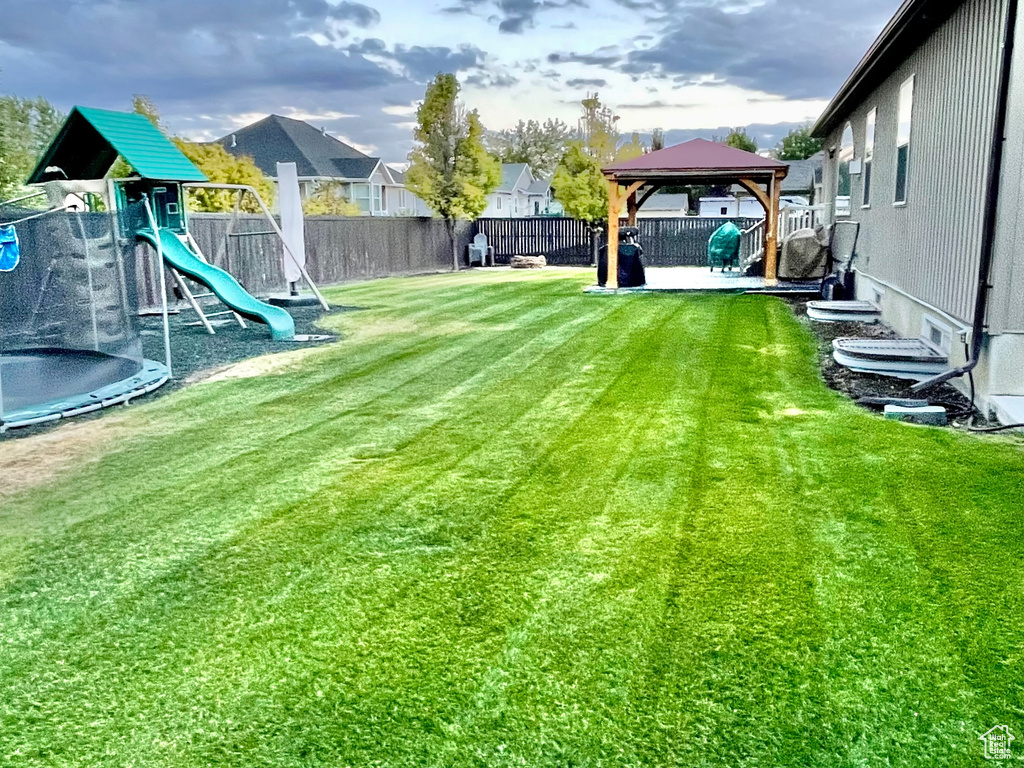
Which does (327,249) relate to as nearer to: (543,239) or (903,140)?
(543,239)

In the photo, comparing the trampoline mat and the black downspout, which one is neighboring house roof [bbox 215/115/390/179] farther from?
the black downspout

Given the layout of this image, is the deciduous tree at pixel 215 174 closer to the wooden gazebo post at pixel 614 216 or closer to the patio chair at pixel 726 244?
the wooden gazebo post at pixel 614 216

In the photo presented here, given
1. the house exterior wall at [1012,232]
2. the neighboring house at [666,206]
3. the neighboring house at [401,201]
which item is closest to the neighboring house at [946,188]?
the house exterior wall at [1012,232]

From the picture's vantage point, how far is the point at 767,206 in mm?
15781

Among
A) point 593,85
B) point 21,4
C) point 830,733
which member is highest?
point 21,4

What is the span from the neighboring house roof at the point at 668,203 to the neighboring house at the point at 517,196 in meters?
7.67

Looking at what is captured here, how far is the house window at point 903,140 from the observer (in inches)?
362

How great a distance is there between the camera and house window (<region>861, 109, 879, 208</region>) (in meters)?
12.0

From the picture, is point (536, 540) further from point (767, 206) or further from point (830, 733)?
point (767, 206)

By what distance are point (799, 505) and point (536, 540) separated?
135 cm

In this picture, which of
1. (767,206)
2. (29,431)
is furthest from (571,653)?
(767,206)

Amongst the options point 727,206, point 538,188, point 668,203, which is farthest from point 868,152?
point 668,203

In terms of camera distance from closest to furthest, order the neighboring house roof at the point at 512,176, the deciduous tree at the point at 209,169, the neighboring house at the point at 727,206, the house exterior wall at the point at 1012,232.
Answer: the house exterior wall at the point at 1012,232 < the deciduous tree at the point at 209,169 < the neighboring house roof at the point at 512,176 < the neighboring house at the point at 727,206

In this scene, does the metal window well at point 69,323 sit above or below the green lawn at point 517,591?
above
